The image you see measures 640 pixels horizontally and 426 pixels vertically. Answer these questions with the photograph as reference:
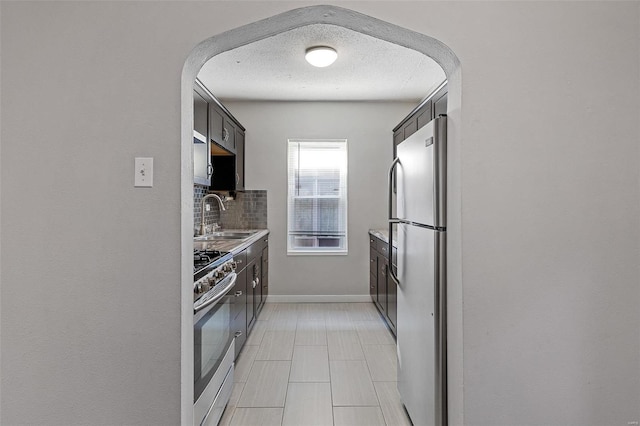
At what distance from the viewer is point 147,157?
1.41m

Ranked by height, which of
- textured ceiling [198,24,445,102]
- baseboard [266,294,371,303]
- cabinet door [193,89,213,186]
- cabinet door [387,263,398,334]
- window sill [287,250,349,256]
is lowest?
baseboard [266,294,371,303]

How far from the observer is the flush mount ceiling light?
3160 millimetres

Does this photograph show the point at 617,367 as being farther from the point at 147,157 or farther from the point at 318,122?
the point at 318,122

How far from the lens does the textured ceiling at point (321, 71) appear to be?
312 cm

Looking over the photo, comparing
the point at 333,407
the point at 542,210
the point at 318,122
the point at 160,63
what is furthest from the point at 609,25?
the point at 318,122

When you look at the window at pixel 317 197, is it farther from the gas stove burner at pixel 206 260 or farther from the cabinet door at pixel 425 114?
the gas stove burner at pixel 206 260

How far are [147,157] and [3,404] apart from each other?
1.04 m

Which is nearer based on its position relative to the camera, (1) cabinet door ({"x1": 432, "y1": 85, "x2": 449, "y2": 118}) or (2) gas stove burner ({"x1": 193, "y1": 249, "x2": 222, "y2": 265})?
(2) gas stove burner ({"x1": 193, "y1": 249, "x2": 222, "y2": 265})

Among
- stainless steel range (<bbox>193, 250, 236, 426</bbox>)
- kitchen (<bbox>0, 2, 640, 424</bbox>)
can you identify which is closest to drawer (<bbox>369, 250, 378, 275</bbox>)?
stainless steel range (<bbox>193, 250, 236, 426</bbox>)

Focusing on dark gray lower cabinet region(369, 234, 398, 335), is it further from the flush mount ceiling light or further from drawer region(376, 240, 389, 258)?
the flush mount ceiling light

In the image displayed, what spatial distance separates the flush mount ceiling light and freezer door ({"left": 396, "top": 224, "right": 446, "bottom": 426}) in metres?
1.69

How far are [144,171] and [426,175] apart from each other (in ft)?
3.84

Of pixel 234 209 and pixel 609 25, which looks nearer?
pixel 609 25

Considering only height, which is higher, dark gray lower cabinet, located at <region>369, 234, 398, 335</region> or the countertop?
the countertop
